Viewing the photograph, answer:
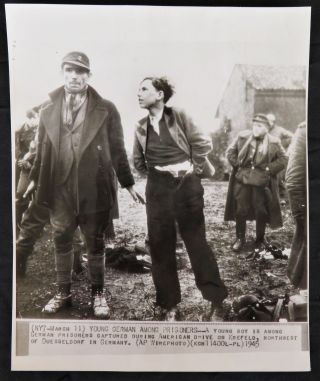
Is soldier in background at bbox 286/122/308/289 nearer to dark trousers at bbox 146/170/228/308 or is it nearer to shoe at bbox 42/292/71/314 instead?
dark trousers at bbox 146/170/228/308

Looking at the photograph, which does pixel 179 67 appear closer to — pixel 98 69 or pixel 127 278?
pixel 98 69

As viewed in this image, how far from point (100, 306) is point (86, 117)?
16.5 inches

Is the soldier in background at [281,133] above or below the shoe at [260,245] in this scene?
above

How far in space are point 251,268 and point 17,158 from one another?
58cm

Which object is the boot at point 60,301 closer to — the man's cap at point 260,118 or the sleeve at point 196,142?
the sleeve at point 196,142

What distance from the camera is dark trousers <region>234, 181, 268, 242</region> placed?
1.33 m

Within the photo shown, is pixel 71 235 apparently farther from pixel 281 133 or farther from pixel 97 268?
pixel 281 133

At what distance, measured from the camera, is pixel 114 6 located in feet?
4.31

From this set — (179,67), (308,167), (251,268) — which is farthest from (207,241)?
(179,67)

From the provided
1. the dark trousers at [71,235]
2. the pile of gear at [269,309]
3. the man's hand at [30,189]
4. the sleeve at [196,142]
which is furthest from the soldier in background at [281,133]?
the man's hand at [30,189]

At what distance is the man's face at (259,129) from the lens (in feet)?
4.34

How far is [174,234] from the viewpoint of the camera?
1331 mm

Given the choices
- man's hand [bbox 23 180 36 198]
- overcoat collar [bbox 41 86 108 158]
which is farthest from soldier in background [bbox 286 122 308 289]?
man's hand [bbox 23 180 36 198]

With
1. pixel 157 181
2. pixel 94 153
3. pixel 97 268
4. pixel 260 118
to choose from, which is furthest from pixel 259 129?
pixel 97 268
